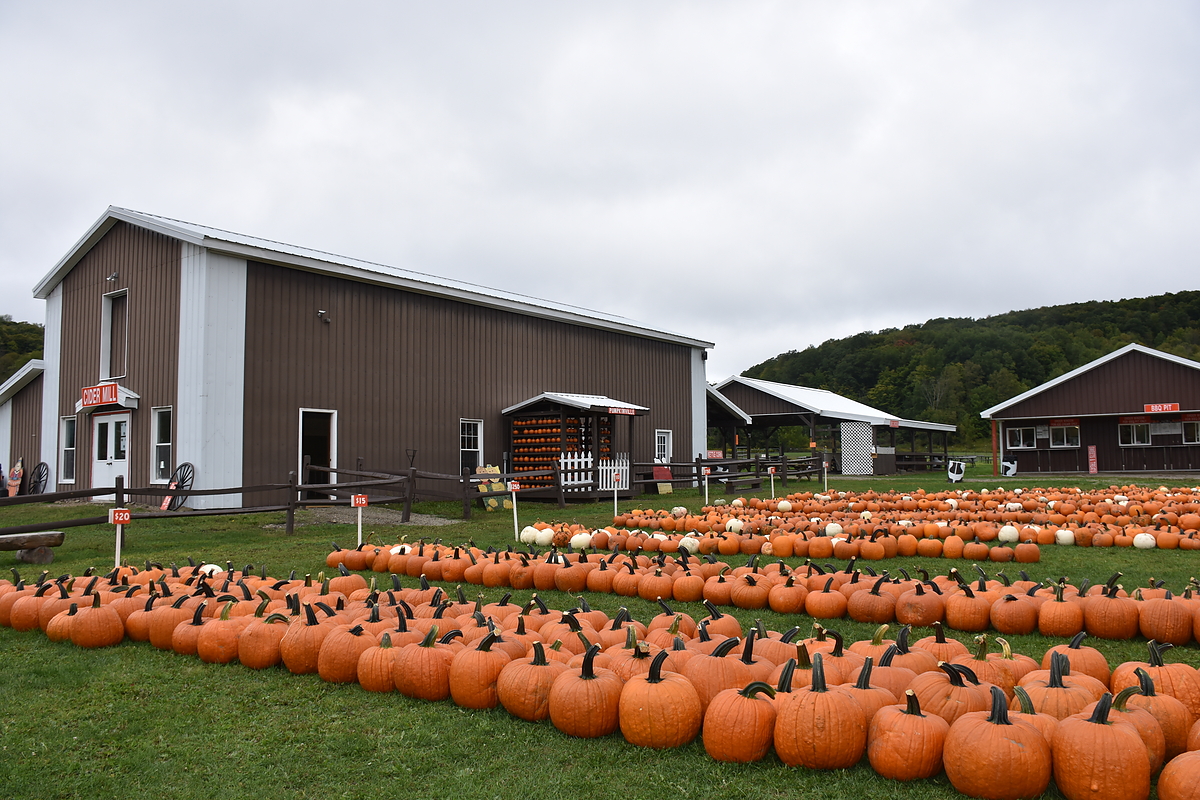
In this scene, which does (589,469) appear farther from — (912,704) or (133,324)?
(912,704)

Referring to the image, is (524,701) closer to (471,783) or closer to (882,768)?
(471,783)

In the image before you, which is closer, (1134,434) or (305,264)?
(305,264)

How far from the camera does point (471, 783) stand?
3.30 m

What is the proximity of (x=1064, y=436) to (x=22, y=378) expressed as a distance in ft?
126

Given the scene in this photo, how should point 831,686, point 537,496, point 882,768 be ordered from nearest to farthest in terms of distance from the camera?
point 882,768
point 831,686
point 537,496

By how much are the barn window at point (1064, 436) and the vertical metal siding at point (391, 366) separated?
20.8m

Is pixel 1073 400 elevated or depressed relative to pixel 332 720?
elevated

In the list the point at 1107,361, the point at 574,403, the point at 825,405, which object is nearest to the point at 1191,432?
the point at 1107,361

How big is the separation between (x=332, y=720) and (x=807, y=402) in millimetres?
35552

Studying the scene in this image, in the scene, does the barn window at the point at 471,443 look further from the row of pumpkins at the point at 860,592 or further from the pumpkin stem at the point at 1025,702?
the pumpkin stem at the point at 1025,702

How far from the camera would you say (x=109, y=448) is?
18094mm

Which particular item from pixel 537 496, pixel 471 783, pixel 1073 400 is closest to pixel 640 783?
pixel 471 783

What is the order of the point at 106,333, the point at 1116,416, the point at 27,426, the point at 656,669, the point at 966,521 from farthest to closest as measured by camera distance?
the point at 1116,416, the point at 27,426, the point at 106,333, the point at 966,521, the point at 656,669

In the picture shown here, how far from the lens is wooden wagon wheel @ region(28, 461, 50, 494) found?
2003cm
